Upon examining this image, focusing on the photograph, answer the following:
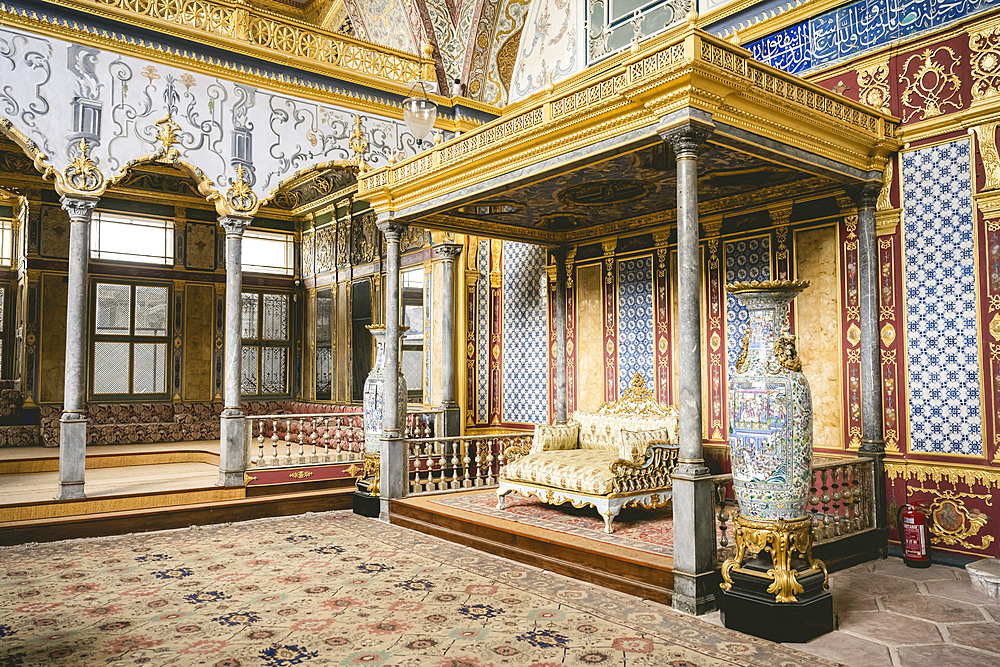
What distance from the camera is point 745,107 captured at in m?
4.70

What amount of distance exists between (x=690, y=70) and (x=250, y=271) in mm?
10321

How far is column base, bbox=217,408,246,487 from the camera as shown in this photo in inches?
309

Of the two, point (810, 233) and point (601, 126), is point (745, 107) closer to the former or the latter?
point (601, 126)

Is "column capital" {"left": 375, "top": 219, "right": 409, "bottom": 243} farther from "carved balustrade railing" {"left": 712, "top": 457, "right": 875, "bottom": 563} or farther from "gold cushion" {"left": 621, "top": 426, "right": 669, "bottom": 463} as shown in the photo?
"carved balustrade railing" {"left": 712, "top": 457, "right": 875, "bottom": 563}

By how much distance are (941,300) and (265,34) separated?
7146 mm

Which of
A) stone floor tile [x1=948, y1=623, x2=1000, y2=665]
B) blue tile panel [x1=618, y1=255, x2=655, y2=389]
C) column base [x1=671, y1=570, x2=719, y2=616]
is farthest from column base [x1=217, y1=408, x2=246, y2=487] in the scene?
stone floor tile [x1=948, y1=623, x2=1000, y2=665]

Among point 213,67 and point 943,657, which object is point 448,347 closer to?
point 213,67

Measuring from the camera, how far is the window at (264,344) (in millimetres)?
12812

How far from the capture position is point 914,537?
5.37 metres

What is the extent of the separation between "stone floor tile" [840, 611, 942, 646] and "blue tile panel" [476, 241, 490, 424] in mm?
5872

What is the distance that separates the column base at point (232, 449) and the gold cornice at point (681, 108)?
3.66m

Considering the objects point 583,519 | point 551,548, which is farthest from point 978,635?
point 583,519

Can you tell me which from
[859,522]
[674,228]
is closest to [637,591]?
[859,522]

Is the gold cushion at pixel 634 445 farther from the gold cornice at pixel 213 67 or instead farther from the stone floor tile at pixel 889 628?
the gold cornice at pixel 213 67
